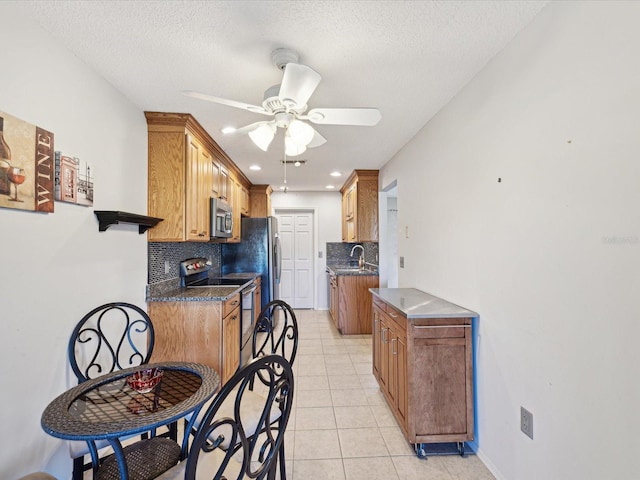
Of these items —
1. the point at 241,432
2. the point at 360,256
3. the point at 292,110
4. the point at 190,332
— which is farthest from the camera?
the point at 360,256

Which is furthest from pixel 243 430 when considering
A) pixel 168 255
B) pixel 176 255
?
pixel 176 255

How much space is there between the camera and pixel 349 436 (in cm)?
210

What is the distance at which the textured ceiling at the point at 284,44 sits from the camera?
1368mm

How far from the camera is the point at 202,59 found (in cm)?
175

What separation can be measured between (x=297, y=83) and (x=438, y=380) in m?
1.93

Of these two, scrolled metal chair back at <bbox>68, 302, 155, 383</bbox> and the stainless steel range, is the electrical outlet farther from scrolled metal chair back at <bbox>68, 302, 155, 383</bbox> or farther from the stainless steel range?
the stainless steel range

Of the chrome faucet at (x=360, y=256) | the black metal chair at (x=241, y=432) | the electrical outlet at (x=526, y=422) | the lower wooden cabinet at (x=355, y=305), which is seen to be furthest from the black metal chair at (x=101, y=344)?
the chrome faucet at (x=360, y=256)

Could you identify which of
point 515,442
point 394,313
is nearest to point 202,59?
point 394,313

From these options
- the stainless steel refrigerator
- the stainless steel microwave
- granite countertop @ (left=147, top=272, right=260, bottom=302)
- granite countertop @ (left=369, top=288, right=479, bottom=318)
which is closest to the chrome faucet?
the stainless steel refrigerator

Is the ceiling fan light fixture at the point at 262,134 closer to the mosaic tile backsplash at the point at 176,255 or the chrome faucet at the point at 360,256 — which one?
the mosaic tile backsplash at the point at 176,255

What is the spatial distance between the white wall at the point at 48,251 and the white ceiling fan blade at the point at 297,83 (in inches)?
47.8

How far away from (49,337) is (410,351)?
2.01 m

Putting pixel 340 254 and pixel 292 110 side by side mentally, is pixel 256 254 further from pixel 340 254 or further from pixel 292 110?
pixel 292 110

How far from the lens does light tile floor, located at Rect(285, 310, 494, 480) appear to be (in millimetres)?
1754
